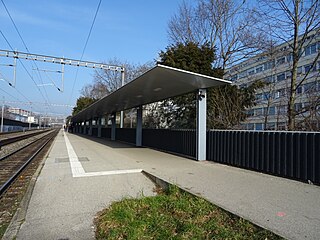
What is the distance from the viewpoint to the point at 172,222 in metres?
4.06

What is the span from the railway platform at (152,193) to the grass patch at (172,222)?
0.21 metres

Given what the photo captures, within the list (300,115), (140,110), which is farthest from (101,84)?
(300,115)

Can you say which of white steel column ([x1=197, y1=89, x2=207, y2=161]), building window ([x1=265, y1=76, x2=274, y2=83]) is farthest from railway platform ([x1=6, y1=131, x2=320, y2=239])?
building window ([x1=265, y1=76, x2=274, y2=83])

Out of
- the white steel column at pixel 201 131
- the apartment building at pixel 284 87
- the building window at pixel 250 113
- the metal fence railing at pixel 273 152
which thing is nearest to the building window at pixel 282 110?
the apartment building at pixel 284 87

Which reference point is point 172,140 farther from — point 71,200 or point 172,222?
point 172,222

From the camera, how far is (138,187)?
21.9 feet

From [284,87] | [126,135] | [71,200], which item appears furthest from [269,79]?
[71,200]

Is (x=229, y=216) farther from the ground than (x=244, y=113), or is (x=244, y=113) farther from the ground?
(x=244, y=113)

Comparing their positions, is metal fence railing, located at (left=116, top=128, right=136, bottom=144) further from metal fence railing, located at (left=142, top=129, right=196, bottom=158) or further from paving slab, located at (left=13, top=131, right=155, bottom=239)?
paving slab, located at (left=13, top=131, right=155, bottom=239)

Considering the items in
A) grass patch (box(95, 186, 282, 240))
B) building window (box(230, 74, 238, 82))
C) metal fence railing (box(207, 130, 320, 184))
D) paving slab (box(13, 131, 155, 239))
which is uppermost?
building window (box(230, 74, 238, 82))

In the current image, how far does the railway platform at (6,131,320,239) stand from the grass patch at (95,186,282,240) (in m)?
0.21

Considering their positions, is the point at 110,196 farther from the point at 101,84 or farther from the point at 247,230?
the point at 101,84

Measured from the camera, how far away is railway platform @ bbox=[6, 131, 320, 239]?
12.8 ft

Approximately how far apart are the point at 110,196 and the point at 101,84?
144 ft
